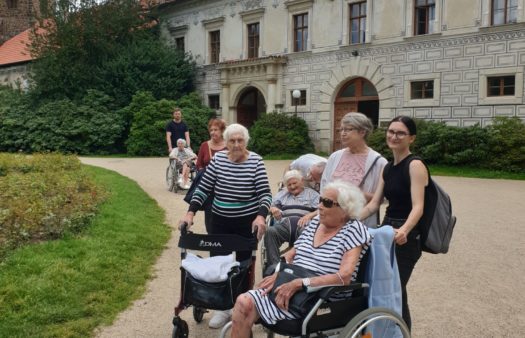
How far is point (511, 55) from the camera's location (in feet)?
62.8

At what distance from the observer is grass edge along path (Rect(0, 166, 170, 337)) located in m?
4.43

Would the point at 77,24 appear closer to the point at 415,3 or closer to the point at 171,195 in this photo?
the point at 415,3

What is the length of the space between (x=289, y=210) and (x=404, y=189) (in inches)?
81.9

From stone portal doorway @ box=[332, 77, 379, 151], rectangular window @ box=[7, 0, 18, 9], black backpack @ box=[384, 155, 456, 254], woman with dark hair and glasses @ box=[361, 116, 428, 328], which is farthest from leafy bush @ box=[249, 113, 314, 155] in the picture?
rectangular window @ box=[7, 0, 18, 9]

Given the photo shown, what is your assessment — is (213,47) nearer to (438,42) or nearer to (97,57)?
(97,57)

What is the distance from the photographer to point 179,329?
3.97m

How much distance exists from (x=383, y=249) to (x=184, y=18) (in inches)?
1192

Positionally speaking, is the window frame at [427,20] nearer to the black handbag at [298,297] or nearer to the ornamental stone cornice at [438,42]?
the ornamental stone cornice at [438,42]

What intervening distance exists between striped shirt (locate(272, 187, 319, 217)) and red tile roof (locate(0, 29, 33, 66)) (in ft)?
120


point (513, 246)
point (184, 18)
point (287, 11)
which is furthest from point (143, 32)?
point (513, 246)

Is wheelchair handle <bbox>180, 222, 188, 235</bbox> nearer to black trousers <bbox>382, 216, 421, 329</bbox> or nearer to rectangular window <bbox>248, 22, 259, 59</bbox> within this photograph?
black trousers <bbox>382, 216, 421, 329</bbox>

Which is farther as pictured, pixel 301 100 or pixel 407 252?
pixel 301 100

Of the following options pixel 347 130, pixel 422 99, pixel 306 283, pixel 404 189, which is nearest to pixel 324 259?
pixel 306 283

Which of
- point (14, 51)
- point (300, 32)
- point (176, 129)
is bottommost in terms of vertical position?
point (176, 129)
